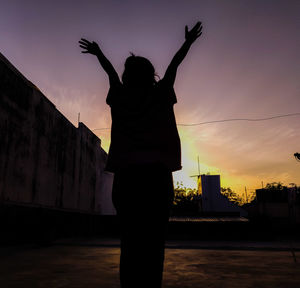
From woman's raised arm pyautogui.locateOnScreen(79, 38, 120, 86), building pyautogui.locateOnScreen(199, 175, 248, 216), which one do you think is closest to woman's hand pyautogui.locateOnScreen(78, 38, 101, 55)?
woman's raised arm pyautogui.locateOnScreen(79, 38, 120, 86)

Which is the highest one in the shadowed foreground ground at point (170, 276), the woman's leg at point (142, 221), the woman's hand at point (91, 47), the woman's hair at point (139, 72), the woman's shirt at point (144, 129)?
the woman's hand at point (91, 47)

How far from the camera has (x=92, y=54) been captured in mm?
1662

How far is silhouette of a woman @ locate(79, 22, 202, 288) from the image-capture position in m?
1.14

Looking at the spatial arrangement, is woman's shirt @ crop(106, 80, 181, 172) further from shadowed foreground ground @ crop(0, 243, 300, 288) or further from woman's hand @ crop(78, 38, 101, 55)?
shadowed foreground ground @ crop(0, 243, 300, 288)

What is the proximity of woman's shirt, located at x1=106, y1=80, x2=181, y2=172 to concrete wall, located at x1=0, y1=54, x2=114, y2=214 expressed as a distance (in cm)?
497

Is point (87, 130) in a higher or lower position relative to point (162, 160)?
higher

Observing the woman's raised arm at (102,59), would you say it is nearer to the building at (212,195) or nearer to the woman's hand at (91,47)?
the woman's hand at (91,47)

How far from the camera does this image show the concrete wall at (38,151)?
577 centimetres

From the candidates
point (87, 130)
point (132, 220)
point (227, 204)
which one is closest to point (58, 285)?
point (132, 220)

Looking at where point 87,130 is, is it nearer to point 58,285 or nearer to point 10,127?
point 10,127

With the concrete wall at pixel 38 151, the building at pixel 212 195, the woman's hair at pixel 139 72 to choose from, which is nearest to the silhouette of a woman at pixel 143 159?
the woman's hair at pixel 139 72

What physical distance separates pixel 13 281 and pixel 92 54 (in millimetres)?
2045

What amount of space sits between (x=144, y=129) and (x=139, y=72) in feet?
1.09

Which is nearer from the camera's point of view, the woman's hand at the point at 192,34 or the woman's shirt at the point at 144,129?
the woman's shirt at the point at 144,129
